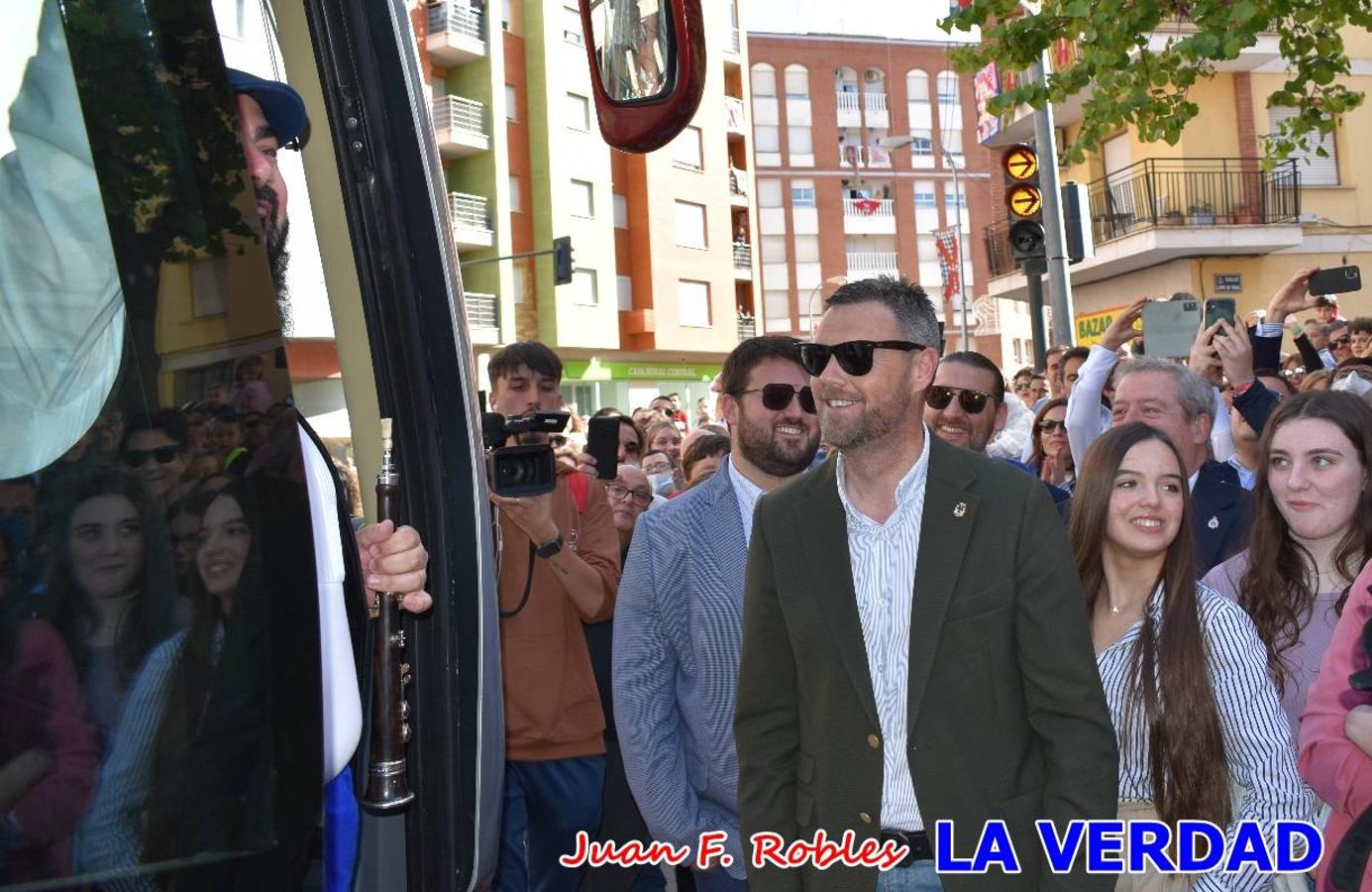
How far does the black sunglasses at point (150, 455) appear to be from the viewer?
152cm

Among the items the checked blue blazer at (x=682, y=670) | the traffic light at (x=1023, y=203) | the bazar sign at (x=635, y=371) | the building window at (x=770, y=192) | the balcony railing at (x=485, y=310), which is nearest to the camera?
the checked blue blazer at (x=682, y=670)

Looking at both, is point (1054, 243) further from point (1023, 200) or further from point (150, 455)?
point (150, 455)

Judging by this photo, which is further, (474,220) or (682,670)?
(474,220)

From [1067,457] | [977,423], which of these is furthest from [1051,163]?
[977,423]

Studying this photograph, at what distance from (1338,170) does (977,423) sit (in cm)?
2176

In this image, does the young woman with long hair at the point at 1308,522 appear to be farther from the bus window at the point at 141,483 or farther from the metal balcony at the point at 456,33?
the metal balcony at the point at 456,33

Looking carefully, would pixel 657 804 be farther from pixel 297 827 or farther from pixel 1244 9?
pixel 1244 9

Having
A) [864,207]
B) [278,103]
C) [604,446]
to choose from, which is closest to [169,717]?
[278,103]

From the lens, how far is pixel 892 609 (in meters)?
3.18

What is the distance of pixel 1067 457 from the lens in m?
7.07

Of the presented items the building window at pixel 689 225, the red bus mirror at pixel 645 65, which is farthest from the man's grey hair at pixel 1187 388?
the building window at pixel 689 225

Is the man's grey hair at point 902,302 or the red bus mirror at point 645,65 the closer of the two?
the red bus mirror at point 645,65

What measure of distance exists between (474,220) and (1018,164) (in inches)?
1024

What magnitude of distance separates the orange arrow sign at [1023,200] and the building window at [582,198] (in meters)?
28.7
